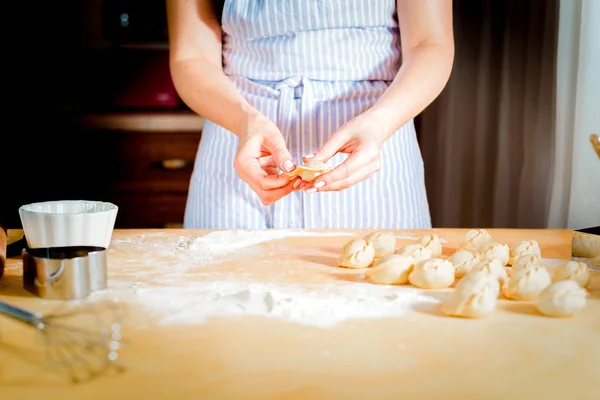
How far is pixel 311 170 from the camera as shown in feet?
3.46

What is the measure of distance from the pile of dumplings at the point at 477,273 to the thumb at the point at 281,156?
0.17 meters

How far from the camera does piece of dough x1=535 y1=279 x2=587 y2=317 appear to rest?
2.38 feet

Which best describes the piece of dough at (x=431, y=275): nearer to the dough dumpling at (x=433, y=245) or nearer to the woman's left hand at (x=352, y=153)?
the dough dumpling at (x=433, y=245)

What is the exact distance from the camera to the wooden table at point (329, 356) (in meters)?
0.55

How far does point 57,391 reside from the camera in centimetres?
54

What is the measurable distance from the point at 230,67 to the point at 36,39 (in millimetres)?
1677

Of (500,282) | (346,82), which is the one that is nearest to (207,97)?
(346,82)

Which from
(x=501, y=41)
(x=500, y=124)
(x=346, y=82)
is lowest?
(x=500, y=124)

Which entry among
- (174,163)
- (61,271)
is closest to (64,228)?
(61,271)

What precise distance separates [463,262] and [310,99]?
0.61 meters

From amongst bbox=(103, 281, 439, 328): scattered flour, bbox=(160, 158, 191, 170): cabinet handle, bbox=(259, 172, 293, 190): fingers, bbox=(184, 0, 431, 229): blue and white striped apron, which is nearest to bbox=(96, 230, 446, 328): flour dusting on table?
bbox=(103, 281, 439, 328): scattered flour

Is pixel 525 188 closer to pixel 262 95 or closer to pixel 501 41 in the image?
pixel 501 41

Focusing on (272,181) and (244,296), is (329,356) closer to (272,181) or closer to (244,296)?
(244,296)

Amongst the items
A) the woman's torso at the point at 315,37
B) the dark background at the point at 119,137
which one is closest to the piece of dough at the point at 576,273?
the woman's torso at the point at 315,37
